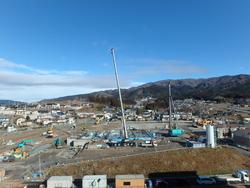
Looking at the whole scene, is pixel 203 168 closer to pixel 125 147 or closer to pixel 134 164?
pixel 134 164

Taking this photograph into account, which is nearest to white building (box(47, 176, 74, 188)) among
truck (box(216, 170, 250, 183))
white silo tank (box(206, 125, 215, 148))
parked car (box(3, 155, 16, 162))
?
truck (box(216, 170, 250, 183))

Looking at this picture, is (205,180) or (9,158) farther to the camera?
(9,158)

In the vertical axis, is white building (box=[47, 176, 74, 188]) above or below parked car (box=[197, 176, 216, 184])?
above

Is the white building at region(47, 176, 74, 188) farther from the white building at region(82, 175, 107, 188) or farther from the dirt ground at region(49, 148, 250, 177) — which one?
the dirt ground at region(49, 148, 250, 177)

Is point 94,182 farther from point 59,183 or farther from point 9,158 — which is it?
point 9,158

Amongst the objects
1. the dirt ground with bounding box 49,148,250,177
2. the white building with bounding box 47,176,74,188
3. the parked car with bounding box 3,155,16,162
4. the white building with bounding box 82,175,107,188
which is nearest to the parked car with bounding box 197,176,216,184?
the dirt ground with bounding box 49,148,250,177

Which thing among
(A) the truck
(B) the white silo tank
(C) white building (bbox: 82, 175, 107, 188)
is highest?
(B) the white silo tank

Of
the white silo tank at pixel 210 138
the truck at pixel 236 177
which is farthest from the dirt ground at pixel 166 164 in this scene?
the white silo tank at pixel 210 138

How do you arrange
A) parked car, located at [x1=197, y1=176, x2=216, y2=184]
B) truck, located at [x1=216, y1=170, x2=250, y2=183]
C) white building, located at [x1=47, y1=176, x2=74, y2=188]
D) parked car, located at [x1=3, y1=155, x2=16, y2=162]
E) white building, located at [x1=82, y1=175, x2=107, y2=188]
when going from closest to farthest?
white building, located at [x1=47, y1=176, x2=74, y2=188]
white building, located at [x1=82, y1=175, x2=107, y2=188]
parked car, located at [x1=197, y1=176, x2=216, y2=184]
truck, located at [x1=216, y1=170, x2=250, y2=183]
parked car, located at [x1=3, y1=155, x2=16, y2=162]

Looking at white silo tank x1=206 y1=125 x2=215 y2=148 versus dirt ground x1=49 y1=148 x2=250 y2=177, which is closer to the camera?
dirt ground x1=49 y1=148 x2=250 y2=177

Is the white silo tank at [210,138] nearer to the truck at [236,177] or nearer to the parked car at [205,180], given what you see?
the truck at [236,177]

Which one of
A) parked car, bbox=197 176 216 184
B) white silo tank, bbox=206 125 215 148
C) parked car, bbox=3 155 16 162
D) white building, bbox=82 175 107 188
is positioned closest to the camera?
white building, bbox=82 175 107 188

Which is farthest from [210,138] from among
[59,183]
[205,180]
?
[59,183]

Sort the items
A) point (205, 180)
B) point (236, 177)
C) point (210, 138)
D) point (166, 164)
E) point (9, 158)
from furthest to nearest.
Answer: point (210, 138) < point (9, 158) < point (166, 164) < point (236, 177) < point (205, 180)
